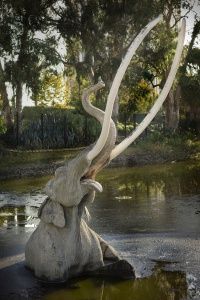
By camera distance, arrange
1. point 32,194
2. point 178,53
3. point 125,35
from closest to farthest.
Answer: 1. point 178,53
2. point 32,194
3. point 125,35

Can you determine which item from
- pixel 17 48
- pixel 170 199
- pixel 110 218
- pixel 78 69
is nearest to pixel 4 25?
pixel 17 48

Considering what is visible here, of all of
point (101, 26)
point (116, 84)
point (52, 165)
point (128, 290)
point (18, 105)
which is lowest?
point (128, 290)

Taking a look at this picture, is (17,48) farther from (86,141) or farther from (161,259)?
(161,259)

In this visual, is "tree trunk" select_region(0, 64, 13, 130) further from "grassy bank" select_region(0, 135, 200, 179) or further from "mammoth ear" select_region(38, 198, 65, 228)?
"mammoth ear" select_region(38, 198, 65, 228)

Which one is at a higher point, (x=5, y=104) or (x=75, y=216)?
(x=5, y=104)

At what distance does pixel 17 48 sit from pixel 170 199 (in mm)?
14519

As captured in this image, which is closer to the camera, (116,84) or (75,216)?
(116,84)

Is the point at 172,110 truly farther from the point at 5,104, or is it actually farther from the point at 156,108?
the point at 156,108

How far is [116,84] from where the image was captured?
4445mm

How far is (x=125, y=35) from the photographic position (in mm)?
26047

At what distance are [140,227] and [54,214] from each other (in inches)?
126

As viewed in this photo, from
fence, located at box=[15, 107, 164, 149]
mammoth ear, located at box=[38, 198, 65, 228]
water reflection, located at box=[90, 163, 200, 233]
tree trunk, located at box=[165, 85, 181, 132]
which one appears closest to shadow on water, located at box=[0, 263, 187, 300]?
mammoth ear, located at box=[38, 198, 65, 228]

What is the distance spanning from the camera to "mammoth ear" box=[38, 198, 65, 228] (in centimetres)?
498

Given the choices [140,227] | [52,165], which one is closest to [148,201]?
[140,227]
